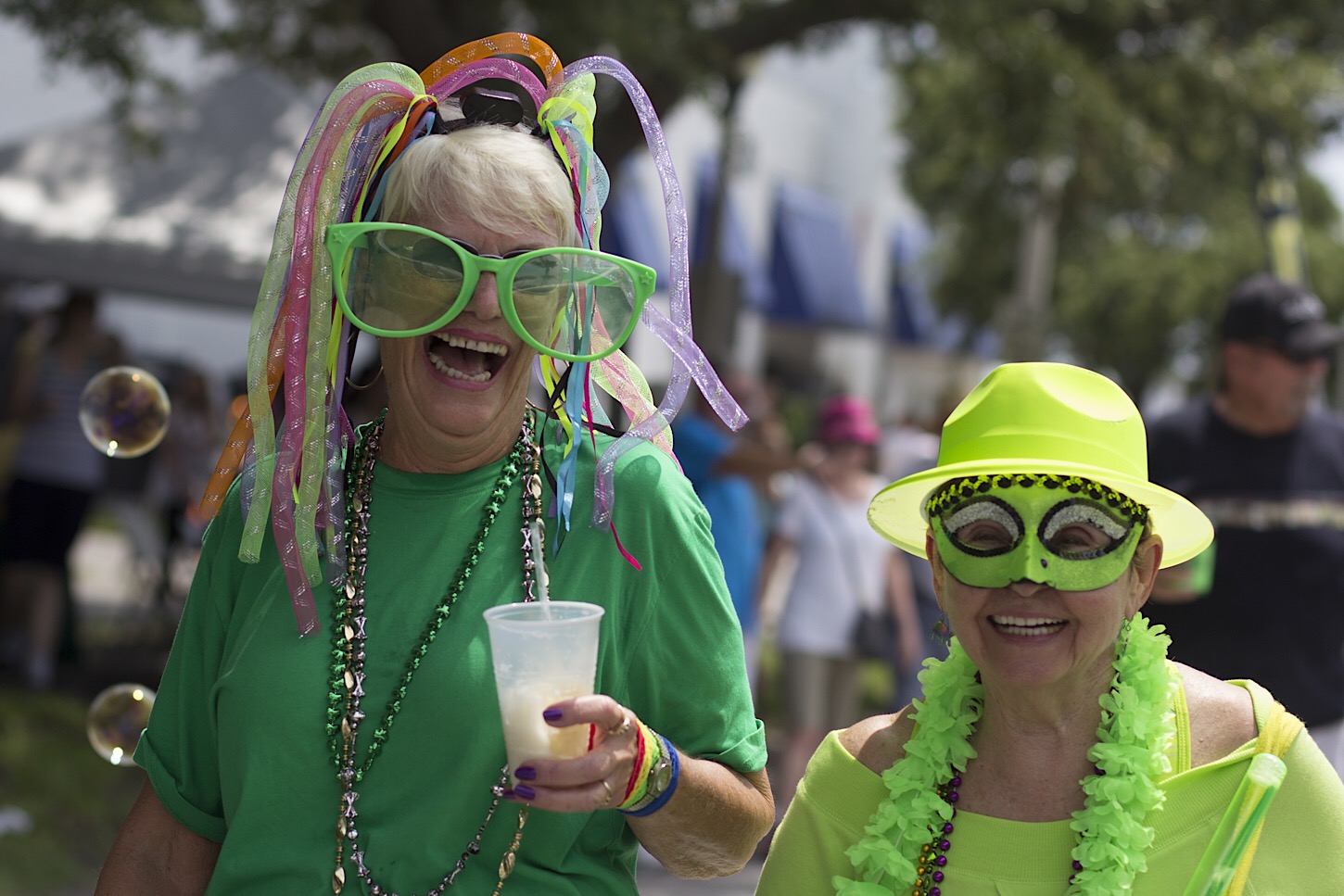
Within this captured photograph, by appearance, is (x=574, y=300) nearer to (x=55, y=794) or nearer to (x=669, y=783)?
(x=669, y=783)

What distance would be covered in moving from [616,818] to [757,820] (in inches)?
7.2

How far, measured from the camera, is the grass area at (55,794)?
5.82m

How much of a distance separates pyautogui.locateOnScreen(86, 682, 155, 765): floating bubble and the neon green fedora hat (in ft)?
5.80

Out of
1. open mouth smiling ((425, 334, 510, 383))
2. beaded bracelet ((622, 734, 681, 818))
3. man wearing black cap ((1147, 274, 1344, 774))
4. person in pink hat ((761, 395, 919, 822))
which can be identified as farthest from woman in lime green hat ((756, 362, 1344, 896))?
person in pink hat ((761, 395, 919, 822))

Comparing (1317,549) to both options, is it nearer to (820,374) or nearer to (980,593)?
(980,593)

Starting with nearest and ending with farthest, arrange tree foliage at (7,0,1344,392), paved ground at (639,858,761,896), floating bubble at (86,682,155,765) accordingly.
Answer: floating bubble at (86,682,155,765)
paved ground at (639,858,761,896)
tree foliage at (7,0,1344,392)

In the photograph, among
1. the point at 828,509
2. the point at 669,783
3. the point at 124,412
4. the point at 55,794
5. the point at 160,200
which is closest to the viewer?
the point at 669,783

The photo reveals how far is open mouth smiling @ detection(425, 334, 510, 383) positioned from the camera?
2.07 meters

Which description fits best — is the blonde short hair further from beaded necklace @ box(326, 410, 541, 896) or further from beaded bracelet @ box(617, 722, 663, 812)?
beaded bracelet @ box(617, 722, 663, 812)

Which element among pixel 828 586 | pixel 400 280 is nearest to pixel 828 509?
pixel 828 586

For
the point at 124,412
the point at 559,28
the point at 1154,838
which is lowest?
the point at 1154,838

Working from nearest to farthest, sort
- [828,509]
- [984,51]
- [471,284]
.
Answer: [471,284] < [828,509] < [984,51]

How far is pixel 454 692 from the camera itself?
6.56 feet

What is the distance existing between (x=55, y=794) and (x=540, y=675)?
5.74 meters
